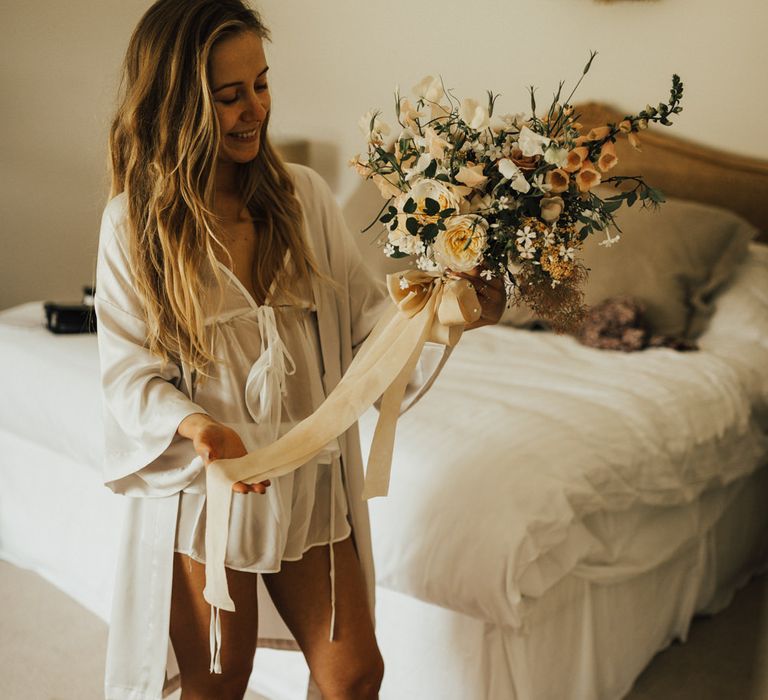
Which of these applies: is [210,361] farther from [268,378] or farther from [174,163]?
[174,163]

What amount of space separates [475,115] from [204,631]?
0.90m

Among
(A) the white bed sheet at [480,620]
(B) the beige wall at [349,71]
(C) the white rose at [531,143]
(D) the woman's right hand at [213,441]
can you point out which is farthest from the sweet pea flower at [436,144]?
(B) the beige wall at [349,71]

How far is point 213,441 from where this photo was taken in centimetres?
126

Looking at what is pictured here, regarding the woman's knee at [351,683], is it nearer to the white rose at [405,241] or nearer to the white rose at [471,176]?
the white rose at [405,241]

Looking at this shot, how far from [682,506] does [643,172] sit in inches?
54.5

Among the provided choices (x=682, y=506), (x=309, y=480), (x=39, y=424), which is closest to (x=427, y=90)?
(x=309, y=480)

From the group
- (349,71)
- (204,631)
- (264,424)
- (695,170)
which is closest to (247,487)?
(264,424)

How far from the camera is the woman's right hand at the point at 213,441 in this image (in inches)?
48.6

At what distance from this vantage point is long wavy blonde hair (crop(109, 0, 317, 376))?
4.39 feet

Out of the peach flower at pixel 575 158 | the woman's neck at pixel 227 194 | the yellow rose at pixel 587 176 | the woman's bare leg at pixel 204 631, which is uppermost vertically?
the peach flower at pixel 575 158

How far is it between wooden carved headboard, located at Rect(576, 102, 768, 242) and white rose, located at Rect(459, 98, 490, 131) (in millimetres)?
1880

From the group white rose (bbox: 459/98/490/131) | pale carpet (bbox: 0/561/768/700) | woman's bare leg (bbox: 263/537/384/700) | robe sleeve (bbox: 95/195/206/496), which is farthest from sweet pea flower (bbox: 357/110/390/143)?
pale carpet (bbox: 0/561/768/700)

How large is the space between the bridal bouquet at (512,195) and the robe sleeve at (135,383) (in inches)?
16.6

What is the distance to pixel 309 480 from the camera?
4.76 ft
